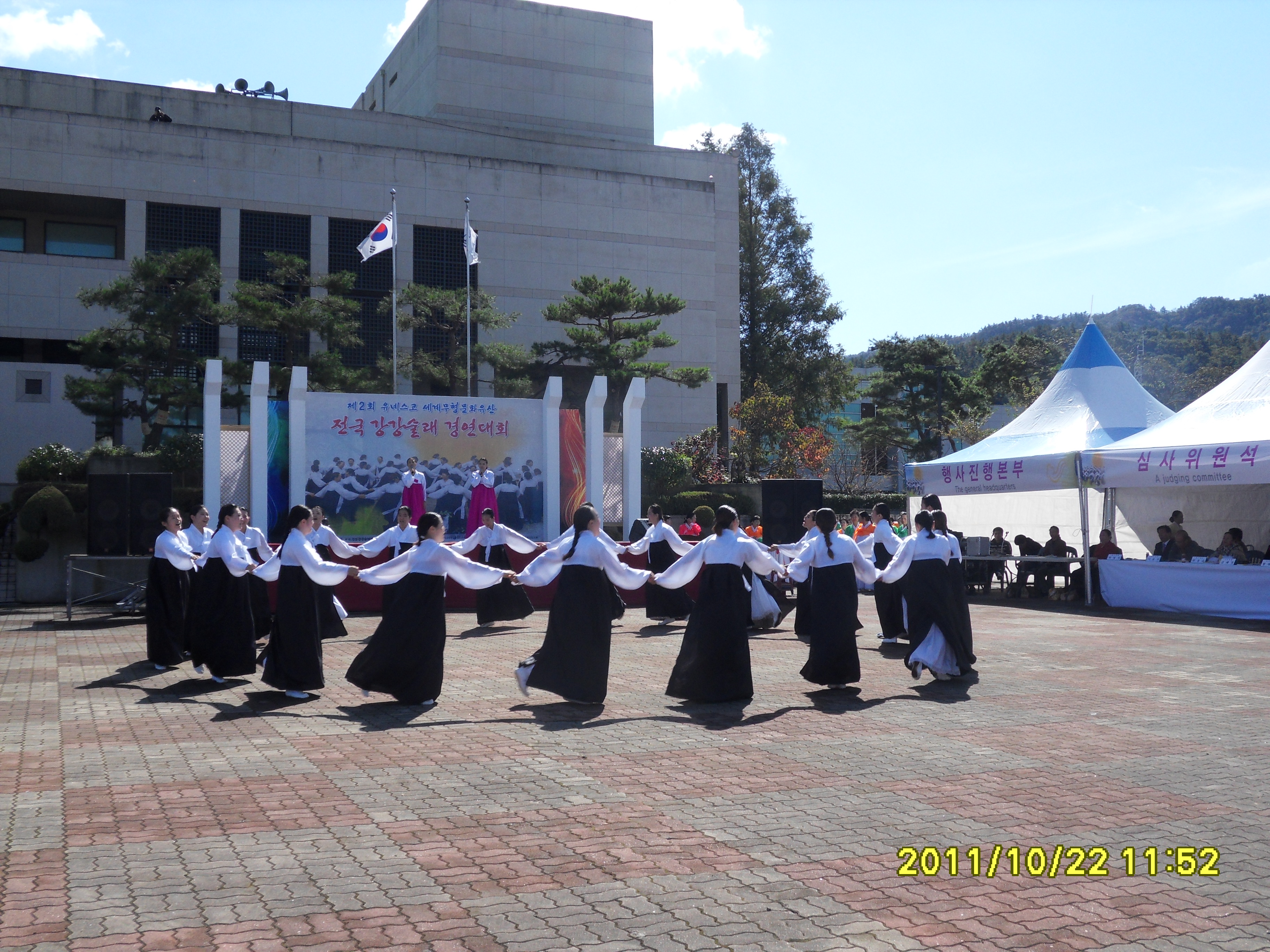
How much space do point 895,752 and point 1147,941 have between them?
331 cm

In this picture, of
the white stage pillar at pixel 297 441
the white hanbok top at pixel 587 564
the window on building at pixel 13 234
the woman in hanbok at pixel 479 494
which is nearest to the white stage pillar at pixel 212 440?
the white stage pillar at pixel 297 441

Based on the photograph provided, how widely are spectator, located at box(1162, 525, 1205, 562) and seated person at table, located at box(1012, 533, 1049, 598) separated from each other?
2937 mm

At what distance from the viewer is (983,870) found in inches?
199

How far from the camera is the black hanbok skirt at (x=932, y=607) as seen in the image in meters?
10.6

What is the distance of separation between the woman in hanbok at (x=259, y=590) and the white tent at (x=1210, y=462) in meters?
13.1

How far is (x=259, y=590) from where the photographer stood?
13688 millimetres

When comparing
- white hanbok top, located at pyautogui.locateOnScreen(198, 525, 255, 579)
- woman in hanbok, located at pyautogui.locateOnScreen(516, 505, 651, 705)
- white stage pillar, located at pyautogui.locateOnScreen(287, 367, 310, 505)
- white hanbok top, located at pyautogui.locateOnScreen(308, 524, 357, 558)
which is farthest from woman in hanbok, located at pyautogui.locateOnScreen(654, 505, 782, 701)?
white stage pillar, located at pyautogui.locateOnScreen(287, 367, 310, 505)

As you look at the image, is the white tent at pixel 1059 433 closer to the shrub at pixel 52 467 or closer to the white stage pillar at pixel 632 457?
the white stage pillar at pixel 632 457

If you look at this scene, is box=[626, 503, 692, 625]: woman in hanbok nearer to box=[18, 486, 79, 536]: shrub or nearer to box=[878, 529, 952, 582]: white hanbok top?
box=[878, 529, 952, 582]: white hanbok top

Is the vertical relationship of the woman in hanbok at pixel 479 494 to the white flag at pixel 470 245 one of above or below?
below

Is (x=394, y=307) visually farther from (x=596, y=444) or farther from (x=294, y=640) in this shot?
(x=294, y=640)

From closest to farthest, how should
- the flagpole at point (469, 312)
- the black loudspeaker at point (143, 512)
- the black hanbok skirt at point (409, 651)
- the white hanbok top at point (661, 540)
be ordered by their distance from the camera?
the black hanbok skirt at point (409, 651), the white hanbok top at point (661, 540), the black loudspeaker at point (143, 512), the flagpole at point (469, 312)

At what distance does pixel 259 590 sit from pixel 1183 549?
14355 millimetres

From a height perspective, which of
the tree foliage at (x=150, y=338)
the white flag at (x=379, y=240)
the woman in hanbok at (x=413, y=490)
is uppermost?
the white flag at (x=379, y=240)
